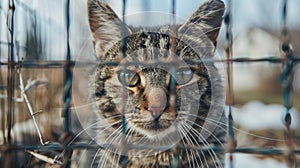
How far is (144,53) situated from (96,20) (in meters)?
0.18

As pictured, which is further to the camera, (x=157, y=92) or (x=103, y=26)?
(x=103, y=26)

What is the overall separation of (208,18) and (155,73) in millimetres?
222

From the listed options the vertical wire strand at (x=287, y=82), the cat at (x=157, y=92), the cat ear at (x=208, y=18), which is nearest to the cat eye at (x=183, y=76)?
the cat at (x=157, y=92)

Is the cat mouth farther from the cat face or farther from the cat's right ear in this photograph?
the cat's right ear

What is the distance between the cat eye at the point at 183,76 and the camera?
1.26 meters

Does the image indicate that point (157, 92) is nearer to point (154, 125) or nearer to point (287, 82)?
point (154, 125)

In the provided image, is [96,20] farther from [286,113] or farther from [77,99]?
[286,113]

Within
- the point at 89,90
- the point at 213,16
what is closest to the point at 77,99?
the point at 89,90

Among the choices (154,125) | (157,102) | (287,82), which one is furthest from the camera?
(154,125)

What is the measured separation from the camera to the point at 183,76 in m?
1.29

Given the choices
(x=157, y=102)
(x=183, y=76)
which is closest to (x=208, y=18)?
(x=183, y=76)

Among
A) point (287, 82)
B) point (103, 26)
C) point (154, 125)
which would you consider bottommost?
point (154, 125)

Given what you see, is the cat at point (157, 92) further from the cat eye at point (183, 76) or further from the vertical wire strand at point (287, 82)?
the vertical wire strand at point (287, 82)

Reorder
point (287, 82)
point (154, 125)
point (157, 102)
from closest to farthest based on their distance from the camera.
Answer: point (287, 82) < point (157, 102) < point (154, 125)
